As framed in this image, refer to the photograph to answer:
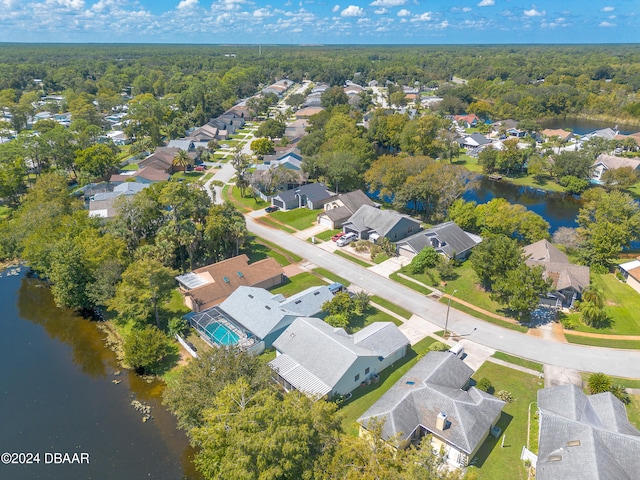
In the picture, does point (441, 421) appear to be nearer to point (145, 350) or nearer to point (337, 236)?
point (145, 350)

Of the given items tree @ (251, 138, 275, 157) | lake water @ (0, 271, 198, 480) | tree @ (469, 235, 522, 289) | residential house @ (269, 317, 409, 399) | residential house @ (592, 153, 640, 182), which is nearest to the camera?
lake water @ (0, 271, 198, 480)

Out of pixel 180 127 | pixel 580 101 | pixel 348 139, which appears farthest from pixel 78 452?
pixel 580 101

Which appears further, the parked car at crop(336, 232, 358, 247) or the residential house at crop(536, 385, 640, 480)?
the parked car at crop(336, 232, 358, 247)

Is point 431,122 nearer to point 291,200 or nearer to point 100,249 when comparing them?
point 291,200

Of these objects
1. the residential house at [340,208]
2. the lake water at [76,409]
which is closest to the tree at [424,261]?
the residential house at [340,208]

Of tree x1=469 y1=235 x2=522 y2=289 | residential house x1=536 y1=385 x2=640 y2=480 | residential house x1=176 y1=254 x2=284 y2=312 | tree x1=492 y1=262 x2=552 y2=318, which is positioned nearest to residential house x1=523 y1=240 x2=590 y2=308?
tree x1=492 y1=262 x2=552 y2=318

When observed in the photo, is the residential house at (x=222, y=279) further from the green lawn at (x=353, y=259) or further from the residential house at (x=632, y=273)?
the residential house at (x=632, y=273)

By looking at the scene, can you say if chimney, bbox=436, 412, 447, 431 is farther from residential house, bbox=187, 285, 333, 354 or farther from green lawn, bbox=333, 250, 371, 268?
green lawn, bbox=333, 250, 371, 268
